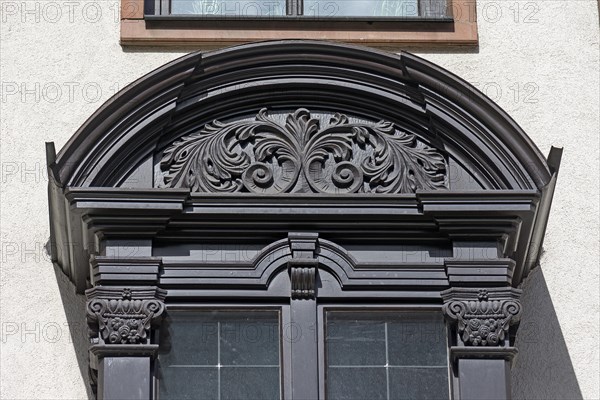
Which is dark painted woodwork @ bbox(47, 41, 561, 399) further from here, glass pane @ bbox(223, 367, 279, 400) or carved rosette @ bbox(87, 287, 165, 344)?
glass pane @ bbox(223, 367, 279, 400)

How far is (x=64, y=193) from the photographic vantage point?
11117 mm

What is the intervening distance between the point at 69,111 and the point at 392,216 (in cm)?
254

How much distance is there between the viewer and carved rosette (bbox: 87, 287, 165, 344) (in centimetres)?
1098

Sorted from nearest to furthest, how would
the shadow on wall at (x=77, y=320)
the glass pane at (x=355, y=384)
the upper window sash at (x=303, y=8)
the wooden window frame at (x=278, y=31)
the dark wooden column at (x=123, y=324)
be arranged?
the dark wooden column at (x=123, y=324) → the glass pane at (x=355, y=384) → the shadow on wall at (x=77, y=320) → the wooden window frame at (x=278, y=31) → the upper window sash at (x=303, y=8)

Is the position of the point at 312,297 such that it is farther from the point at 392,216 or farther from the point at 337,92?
the point at 337,92

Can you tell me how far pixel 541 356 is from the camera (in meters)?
11.9

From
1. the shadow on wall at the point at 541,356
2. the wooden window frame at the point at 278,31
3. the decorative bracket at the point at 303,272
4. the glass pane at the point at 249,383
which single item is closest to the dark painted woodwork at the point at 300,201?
the decorative bracket at the point at 303,272

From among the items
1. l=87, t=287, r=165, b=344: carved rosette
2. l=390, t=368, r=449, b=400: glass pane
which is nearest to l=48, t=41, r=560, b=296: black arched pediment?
l=87, t=287, r=165, b=344: carved rosette

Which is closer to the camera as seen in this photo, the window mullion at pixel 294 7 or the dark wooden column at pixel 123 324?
the dark wooden column at pixel 123 324

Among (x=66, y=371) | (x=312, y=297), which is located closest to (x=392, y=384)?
(x=312, y=297)

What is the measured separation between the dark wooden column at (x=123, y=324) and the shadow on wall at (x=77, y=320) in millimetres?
475

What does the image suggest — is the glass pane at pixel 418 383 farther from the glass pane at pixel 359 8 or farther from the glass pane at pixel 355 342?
the glass pane at pixel 359 8

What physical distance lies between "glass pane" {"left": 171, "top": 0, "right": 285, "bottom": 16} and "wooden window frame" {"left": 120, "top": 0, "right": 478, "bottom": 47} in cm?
26

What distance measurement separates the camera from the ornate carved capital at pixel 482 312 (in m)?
11.0
